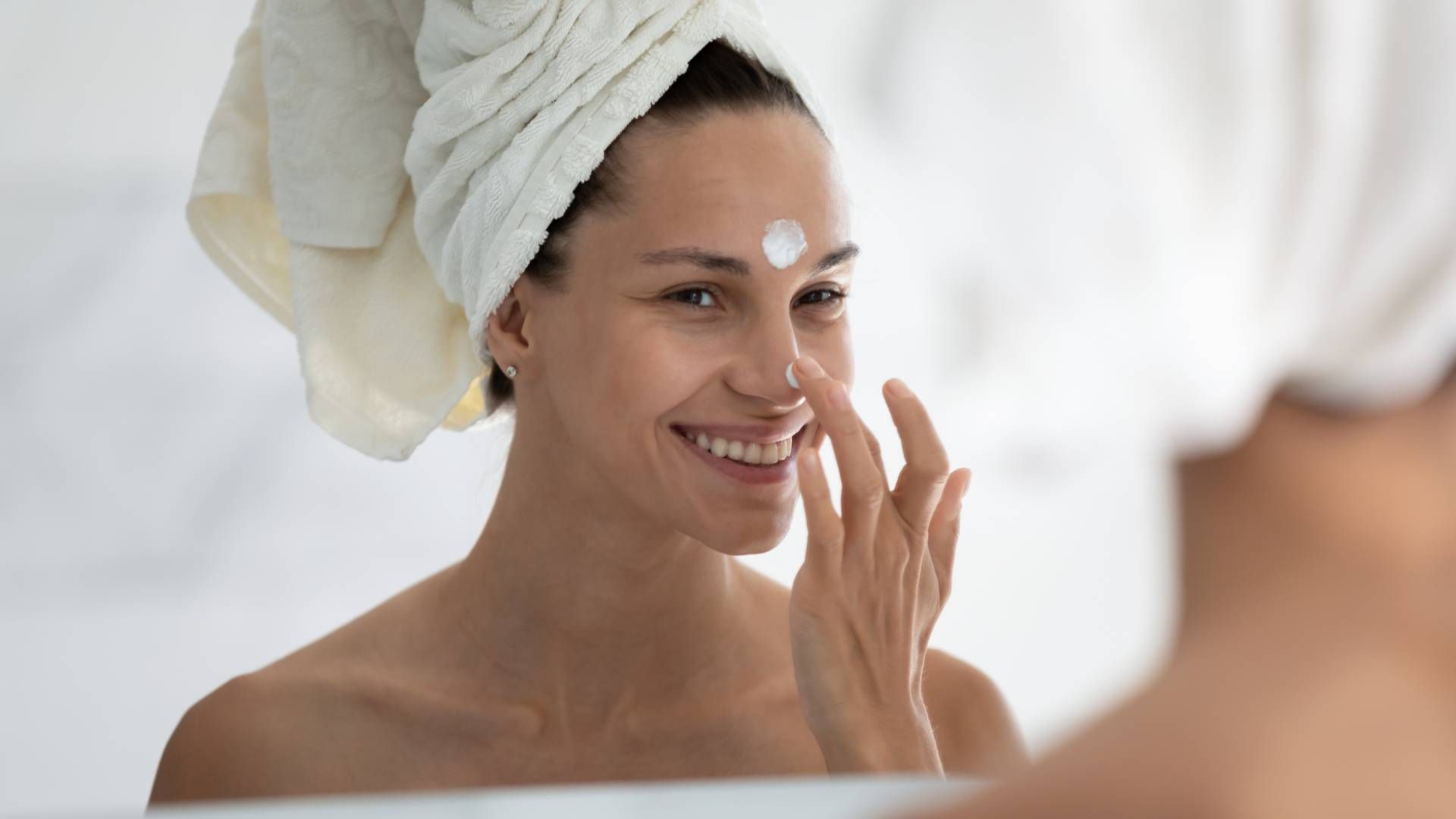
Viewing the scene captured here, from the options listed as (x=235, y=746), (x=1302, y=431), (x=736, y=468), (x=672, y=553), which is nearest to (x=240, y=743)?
(x=235, y=746)

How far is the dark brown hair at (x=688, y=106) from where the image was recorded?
111cm

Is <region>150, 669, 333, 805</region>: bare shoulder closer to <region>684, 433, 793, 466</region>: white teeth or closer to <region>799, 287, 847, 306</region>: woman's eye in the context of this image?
<region>684, 433, 793, 466</region>: white teeth

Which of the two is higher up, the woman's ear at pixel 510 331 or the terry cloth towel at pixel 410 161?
the terry cloth towel at pixel 410 161

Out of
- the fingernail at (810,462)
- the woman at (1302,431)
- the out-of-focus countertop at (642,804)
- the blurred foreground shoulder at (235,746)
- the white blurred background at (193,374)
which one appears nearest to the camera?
the woman at (1302,431)

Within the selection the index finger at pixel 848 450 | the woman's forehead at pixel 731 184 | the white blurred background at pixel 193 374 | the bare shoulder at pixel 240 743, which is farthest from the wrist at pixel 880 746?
the white blurred background at pixel 193 374

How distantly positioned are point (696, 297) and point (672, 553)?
25 cm

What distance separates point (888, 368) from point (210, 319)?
0.77 m

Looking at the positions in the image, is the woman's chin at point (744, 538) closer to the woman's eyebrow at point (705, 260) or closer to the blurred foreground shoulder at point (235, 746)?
the woman's eyebrow at point (705, 260)

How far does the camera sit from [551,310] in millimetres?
1149

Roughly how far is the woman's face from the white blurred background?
38cm

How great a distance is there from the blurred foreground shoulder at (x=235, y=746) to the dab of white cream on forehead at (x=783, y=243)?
0.60m

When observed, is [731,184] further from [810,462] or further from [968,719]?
[968,719]

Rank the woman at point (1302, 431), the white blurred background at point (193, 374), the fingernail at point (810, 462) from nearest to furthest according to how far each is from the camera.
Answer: the woman at point (1302, 431)
the fingernail at point (810, 462)
the white blurred background at point (193, 374)

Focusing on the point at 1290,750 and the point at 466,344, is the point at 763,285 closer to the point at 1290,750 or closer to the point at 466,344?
the point at 466,344
